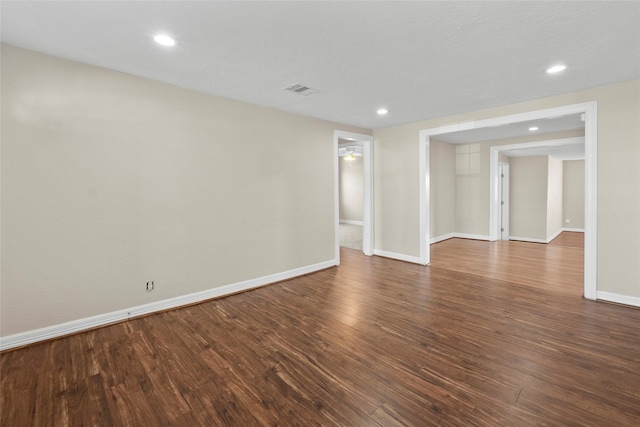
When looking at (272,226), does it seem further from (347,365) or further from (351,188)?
(351,188)

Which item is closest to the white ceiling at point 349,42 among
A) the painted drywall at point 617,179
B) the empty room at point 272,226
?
the empty room at point 272,226

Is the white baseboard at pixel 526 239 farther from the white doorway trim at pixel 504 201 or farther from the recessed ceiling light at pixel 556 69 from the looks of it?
the recessed ceiling light at pixel 556 69

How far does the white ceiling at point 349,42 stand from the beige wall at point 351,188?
7397 millimetres

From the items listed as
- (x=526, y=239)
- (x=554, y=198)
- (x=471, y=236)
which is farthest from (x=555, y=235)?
(x=471, y=236)

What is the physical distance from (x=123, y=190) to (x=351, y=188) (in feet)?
29.2

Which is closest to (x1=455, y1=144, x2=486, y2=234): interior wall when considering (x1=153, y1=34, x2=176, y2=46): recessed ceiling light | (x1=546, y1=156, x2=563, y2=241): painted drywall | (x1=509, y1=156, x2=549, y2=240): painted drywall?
(x1=509, y1=156, x2=549, y2=240): painted drywall

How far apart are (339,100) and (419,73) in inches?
45.7

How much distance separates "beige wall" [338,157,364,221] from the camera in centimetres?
1091

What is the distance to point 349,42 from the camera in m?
2.32

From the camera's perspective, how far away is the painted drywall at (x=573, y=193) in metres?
9.27

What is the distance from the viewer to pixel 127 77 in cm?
299

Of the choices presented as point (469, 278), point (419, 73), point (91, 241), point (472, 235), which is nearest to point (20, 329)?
point (91, 241)

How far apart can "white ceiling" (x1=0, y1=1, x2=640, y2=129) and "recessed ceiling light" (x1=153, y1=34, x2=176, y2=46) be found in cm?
5

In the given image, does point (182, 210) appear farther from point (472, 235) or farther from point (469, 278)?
point (472, 235)
